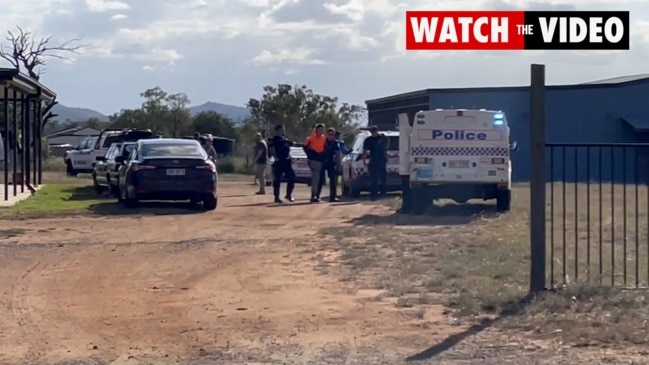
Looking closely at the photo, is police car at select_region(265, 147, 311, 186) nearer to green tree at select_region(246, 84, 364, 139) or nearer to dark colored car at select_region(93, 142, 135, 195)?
dark colored car at select_region(93, 142, 135, 195)

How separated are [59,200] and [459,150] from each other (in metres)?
9.75

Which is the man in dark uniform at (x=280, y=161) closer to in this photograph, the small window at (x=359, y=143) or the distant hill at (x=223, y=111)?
the small window at (x=359, y=143)

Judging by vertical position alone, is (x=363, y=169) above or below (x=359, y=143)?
below

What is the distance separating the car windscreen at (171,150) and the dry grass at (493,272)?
4.30m

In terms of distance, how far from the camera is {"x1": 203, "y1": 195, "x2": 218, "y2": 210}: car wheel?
70.5ft

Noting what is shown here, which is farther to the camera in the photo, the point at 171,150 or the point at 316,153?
the point at 316,153

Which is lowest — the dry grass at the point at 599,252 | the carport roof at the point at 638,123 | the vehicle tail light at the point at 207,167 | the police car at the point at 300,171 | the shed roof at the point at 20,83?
the dry grass at the point at 599,252

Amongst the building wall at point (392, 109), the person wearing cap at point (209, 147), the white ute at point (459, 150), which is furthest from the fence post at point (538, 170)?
the building wall at point (392, 109)

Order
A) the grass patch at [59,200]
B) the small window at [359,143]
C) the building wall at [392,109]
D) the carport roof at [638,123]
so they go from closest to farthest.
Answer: the grass patch at [59,200] → the small window at [359,143] → the carport roof at [638,123] → the building wall at [392,109]

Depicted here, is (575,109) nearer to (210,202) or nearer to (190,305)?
(210,202)

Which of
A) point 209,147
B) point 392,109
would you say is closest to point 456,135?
point 209,147

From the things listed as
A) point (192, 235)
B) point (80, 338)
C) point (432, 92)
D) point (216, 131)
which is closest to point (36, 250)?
point (192, 235)

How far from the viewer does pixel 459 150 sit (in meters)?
19.8

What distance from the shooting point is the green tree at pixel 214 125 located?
71.6 metres
